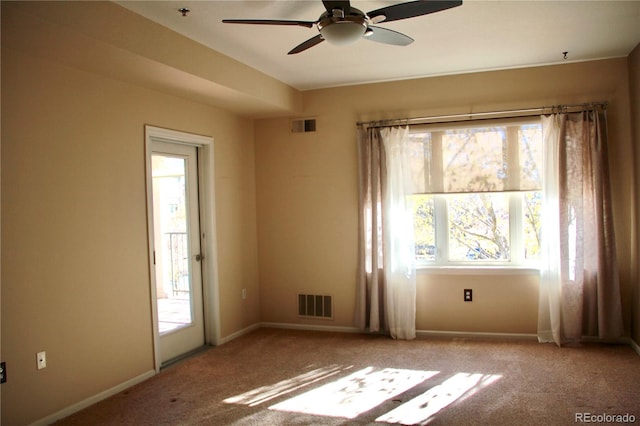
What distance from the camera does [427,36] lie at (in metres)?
3.60

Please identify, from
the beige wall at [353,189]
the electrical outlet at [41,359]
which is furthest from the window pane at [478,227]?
the electrical outlet at [41,359]

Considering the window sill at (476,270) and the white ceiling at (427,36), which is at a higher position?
the white ceiling at (427,36)

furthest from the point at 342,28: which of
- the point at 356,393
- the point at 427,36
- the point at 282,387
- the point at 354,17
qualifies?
the point at 282,387

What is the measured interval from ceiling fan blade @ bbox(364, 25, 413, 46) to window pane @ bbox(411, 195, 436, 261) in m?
2.20

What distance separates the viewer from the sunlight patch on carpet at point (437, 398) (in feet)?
9.84

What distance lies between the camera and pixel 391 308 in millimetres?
4781

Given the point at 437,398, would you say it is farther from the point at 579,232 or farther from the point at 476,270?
the point at 579,232

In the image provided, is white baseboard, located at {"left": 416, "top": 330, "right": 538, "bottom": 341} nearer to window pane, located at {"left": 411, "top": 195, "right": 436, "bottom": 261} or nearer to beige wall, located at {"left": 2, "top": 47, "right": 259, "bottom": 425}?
window pane, located at {"left": 411, "top": 195, "right": 436, "bottom": 261}

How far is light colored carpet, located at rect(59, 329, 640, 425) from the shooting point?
10.0 feet

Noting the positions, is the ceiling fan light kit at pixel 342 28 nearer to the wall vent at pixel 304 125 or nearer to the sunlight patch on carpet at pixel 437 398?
the sunlight patch on carpet at pixel 437 398

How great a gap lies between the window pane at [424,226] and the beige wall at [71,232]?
8.11 ft

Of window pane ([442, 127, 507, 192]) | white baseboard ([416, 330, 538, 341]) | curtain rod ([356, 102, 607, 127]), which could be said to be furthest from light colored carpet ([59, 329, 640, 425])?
curtain rod ([356, 102, 607, 127])

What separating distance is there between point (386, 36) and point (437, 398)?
243 cm

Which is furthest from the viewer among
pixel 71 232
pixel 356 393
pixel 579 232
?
pixel 579 232
